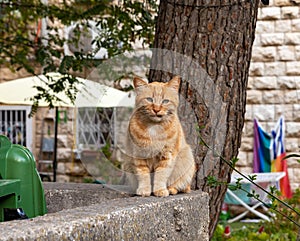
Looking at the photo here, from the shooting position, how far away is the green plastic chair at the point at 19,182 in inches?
74.2

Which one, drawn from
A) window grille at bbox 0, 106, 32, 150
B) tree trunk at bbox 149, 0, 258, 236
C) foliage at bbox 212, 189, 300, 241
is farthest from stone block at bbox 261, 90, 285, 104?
tree trunk at bbox 149, 0, 258, 236

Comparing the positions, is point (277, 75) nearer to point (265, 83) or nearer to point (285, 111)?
point (265, 83)

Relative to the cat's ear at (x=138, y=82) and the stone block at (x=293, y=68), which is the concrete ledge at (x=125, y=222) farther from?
the stone block at (x=293, y=68)

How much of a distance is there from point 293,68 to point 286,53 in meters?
0.18

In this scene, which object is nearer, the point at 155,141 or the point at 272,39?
the point at 155,141

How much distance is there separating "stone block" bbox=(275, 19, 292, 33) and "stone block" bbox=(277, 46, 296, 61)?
178mm

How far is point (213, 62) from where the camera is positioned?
104 inches

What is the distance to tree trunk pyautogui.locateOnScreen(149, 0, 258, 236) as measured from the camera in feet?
8.34

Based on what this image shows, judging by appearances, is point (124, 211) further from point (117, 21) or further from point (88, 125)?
point (117, 21)

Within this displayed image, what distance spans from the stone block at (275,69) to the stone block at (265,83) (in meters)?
0.05

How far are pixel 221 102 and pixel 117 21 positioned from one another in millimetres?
2036

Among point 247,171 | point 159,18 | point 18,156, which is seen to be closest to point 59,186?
point 18,156

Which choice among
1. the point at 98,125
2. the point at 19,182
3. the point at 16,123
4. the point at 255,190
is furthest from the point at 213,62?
the point at 16,123

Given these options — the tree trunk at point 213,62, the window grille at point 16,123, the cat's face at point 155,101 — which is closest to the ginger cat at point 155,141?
the cat's face at point 155,101
